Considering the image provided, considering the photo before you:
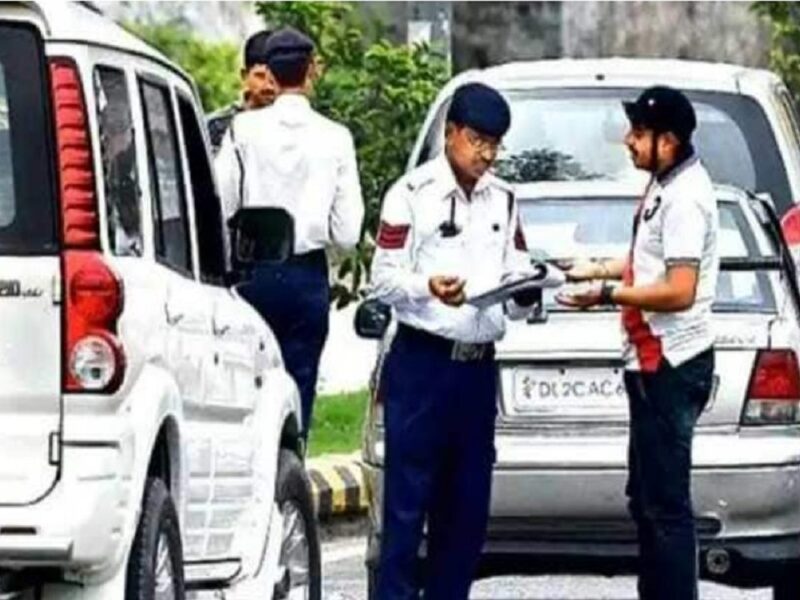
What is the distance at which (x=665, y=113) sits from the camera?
9.66 m

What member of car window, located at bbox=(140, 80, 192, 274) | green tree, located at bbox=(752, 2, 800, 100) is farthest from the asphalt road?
green tree, located at bbox=(752, 2, 800, 100)

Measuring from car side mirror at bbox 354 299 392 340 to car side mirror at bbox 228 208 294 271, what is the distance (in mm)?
1155

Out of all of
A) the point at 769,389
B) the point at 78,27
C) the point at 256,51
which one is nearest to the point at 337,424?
the point at 256,51

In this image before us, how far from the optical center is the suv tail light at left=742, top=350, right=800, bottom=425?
10.2 m

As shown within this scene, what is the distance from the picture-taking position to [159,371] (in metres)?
7.58

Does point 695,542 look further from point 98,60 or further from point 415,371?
point 98,60

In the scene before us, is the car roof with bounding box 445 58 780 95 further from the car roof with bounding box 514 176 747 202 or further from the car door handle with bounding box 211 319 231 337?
the car door handle with bounding box 211 319 231 337

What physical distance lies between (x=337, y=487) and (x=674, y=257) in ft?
15.4

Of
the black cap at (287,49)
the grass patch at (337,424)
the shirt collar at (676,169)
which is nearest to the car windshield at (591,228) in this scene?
the black cap at (287,49)

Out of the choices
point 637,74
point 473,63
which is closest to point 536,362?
point 637,74

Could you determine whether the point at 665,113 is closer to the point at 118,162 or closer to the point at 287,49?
the point at 287,49

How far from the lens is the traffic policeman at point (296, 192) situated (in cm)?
1120

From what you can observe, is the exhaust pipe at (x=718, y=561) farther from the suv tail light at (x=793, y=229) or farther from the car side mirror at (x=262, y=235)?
the car side mirror at (x=262, y=235)

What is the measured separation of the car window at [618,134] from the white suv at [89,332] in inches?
227
